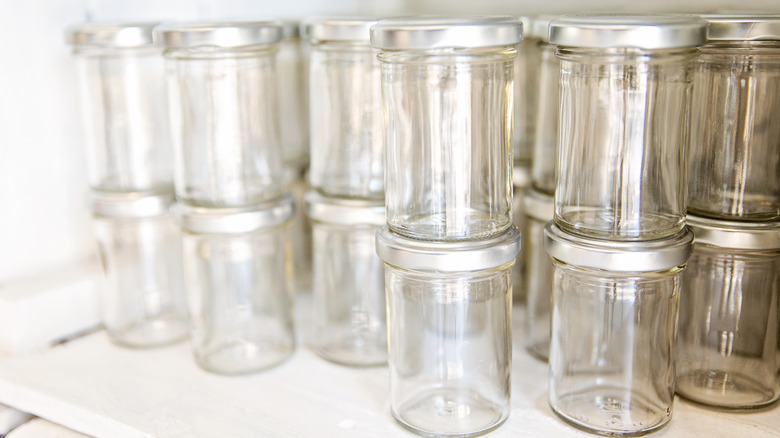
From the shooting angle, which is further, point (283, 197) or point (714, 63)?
point (283, 197)

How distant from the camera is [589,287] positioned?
1.98 ft

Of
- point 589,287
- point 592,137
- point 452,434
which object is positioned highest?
point 592,137

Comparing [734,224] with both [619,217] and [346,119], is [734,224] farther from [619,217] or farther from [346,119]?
[346,119]

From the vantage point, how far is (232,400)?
2.20ft

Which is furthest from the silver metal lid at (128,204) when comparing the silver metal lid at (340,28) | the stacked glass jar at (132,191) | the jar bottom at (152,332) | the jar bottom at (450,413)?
the jar bottom at (450,413)

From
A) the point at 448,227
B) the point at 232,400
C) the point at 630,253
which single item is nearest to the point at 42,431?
the point at 232,400

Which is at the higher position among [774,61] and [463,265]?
[774,61]

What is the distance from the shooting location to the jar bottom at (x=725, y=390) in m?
0.62

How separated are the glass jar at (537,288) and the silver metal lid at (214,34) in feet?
1.00

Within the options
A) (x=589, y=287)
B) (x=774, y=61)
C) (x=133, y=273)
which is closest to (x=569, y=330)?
(x=589, y=287)

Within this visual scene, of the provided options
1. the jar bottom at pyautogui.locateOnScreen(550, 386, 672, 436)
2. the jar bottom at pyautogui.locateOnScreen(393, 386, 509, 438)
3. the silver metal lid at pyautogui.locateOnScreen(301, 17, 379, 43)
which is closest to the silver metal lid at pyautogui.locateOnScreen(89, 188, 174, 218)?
the silver metal lid at pyautogui.locateOnScreen(301, 17, 379, 43)

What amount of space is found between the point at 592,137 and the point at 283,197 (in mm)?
319

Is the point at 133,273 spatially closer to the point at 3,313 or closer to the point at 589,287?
the point at 3,313

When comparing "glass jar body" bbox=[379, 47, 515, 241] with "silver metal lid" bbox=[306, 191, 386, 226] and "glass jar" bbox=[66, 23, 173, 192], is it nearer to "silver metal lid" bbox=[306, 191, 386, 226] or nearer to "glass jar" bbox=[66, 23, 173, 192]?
"silver metal lid" bbox=[306, 191, 386, 226]
